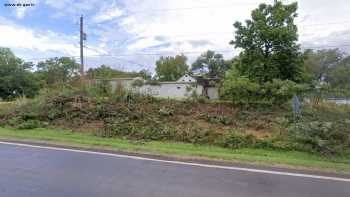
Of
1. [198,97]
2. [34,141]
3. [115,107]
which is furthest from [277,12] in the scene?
[34,141]

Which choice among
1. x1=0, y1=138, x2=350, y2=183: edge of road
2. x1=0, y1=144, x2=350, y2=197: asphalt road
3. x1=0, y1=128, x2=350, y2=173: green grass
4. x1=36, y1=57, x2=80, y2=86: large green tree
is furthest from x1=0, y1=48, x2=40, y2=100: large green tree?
x1=0, y1=144, x2=350, y2=197: asphalt road

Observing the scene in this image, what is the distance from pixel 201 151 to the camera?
7359mm

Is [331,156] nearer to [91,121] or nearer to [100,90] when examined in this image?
[91,121]

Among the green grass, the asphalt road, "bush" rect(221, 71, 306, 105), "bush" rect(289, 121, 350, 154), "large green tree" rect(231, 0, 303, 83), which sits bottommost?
the green grass

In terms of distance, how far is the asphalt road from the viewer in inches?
166

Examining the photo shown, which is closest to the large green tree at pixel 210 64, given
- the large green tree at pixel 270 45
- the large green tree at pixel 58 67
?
the large green tree at pixel 58 67

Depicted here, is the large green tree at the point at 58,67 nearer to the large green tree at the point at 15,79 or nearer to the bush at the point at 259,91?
the large green tree at the point at 15,79

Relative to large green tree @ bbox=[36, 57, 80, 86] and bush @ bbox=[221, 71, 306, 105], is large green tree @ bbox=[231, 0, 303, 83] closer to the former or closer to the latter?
bush @ bbox=[221, 71, 306, 105]

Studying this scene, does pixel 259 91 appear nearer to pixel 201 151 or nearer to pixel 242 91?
pixel 242 91

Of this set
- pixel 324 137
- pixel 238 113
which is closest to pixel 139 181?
pixel 324 137

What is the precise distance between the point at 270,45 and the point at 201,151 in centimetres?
1219

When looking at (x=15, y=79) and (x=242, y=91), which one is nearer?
(x=242, y=91)

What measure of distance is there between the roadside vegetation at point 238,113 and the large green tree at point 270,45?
0.06m

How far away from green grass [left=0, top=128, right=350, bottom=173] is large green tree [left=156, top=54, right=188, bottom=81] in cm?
5103
